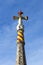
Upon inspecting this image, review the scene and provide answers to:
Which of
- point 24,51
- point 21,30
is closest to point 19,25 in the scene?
point 21,30

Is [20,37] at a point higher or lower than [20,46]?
higher

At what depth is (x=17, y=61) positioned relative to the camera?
114 metres

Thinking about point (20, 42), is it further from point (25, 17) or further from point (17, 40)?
point (25, 17)

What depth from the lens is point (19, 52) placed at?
116 m

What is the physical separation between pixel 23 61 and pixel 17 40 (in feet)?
33.0

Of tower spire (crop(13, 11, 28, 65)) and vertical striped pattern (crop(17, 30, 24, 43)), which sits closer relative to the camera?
tower spire (crop(13, 11, 28, 65))

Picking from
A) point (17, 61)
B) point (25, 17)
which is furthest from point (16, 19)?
point (17, 61)

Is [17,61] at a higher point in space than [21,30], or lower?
lower

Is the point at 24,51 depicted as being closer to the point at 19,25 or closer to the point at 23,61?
the point at 23,61

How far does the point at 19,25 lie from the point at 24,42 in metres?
8.49

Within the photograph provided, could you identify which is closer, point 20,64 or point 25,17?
point 20,64

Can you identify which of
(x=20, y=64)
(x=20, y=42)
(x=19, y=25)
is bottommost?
(x=20, y=64)

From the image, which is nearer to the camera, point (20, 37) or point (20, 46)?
point (20, 46)

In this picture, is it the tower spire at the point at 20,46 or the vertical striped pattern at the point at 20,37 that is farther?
the vertical striped pattern at the point at 20,37
